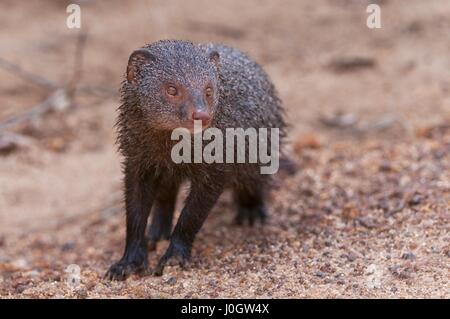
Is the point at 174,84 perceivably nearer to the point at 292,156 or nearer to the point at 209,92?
the point at 209,92

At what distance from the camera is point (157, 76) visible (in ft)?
11.1

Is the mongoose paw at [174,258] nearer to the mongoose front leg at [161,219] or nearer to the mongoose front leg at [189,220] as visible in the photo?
the mongoose front leg at [189,220]

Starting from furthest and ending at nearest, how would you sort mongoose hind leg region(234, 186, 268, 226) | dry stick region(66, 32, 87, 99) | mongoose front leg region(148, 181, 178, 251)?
dry stick region(66, 32, 87, 99) → mongoose hind leg region(234, 186, 268, 226) → mongoose front leg region(148, 181, 178, 251)

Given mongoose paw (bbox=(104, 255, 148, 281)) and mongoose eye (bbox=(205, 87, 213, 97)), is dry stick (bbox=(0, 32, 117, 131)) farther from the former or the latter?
mongoose eye (bbox=(205, 87, 213, 97))

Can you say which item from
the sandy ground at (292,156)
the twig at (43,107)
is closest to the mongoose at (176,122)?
the sandy ground at (292,156)

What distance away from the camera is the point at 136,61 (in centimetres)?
346

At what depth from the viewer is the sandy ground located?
140 inches

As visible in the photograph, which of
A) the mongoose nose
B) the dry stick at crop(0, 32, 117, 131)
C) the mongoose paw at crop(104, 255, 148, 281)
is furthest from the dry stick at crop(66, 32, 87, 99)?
the mongoose nose

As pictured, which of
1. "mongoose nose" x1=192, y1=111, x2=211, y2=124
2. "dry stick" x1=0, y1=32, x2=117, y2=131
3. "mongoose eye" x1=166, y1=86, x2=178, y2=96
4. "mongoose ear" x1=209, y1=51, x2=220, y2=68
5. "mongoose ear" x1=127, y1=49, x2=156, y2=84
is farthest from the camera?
"dry stick" x1=0, y1=32, x2=117, y2=131

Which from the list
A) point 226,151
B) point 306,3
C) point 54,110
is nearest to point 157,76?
point 226,151

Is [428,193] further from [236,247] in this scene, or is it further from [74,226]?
[74,226]

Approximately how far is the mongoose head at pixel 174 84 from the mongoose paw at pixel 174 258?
0.66m

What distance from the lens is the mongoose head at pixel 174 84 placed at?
324 centimetres

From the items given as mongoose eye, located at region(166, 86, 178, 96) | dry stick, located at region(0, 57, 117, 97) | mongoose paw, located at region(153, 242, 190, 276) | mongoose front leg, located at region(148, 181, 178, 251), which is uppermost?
dry stick, located at region(0, 57, 117, 97)
